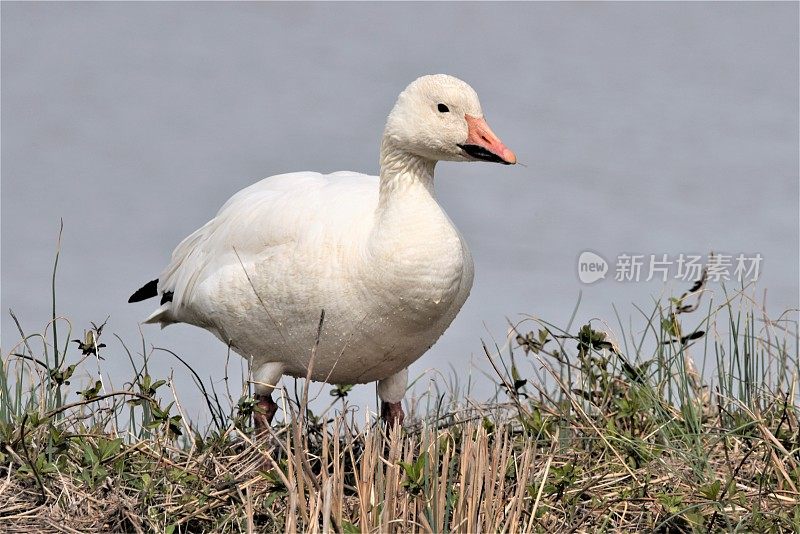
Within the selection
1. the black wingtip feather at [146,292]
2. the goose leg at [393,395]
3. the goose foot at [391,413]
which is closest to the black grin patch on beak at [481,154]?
the goose leg at [393,395]

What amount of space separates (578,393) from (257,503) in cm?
172

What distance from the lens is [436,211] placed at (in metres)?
5.47

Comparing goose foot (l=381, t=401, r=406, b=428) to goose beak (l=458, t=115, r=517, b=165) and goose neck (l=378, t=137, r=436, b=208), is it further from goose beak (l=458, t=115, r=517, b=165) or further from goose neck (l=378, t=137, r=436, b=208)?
goose beak (l=458, t=115, r=517, b=165)

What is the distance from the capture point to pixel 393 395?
6.20 m

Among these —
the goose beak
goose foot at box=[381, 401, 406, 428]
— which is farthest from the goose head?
goose foot at box=[381, 401, 406, 428]

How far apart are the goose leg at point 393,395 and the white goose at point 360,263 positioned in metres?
0.05

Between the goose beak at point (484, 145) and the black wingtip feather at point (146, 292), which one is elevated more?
the goose beak at point (484, 145)

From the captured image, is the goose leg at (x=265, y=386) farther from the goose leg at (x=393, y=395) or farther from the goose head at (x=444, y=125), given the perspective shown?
the goose head at (x=444, y=125)

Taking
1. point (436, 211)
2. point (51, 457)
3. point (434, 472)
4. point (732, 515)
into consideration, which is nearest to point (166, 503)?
point (51, 457)

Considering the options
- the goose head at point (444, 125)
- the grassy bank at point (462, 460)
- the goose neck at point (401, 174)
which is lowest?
the grassy bank at point (462, 460)

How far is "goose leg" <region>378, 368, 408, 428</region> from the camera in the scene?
6188 millimetres

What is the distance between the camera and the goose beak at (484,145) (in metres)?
5.21

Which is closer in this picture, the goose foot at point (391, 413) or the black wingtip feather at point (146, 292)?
the goose foot at point (391, 413)

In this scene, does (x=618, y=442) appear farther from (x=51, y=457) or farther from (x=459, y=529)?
(x=51, y=457)
